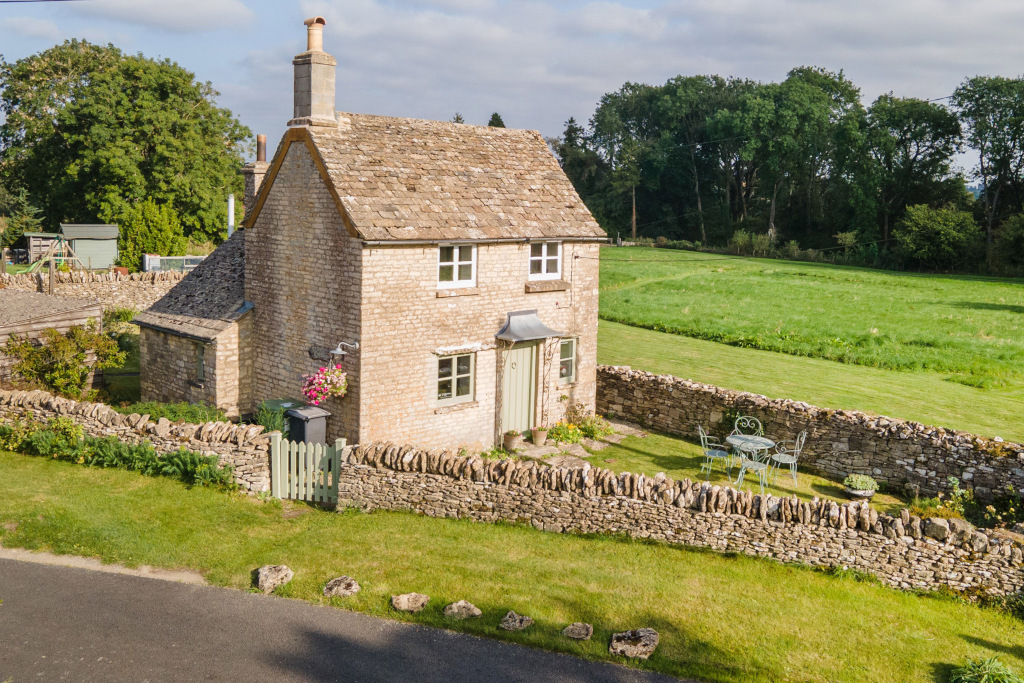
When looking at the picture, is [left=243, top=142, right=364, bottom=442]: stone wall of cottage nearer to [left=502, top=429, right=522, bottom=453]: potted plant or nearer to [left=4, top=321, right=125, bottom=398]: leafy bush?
[left=502, top=429, right=522, bottom=453]: potted plant

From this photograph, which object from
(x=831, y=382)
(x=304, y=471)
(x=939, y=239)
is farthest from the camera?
(x=939, y=239)

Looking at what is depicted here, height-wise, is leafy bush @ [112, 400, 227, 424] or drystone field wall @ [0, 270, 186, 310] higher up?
drystone field wall @ [0, 270, 186, 310]

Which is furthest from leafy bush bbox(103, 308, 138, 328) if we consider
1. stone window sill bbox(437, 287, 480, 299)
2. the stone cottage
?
stone window sill bbox(437, 287, 480, 299)

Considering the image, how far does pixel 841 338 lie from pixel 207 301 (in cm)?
2537

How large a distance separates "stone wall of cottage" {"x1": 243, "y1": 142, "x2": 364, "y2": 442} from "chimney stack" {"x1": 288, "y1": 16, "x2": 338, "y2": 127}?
0.77m

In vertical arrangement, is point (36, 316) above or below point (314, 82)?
below

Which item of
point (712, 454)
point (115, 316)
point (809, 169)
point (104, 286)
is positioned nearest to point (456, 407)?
point (712, 454)

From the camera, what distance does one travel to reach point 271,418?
62.7ft

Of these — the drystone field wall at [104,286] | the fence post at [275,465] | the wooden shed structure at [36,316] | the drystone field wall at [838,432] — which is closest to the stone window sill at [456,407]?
the fence post at [275,465]

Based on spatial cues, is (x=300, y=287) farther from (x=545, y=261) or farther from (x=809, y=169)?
(x=809, y=169)

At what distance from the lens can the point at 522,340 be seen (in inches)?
827

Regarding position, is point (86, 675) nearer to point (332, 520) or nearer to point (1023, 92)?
point (332, 520)

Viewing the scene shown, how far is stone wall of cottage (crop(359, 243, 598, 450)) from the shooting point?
18.6 m

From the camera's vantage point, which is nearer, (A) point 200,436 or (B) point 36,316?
(A) point 200,436
